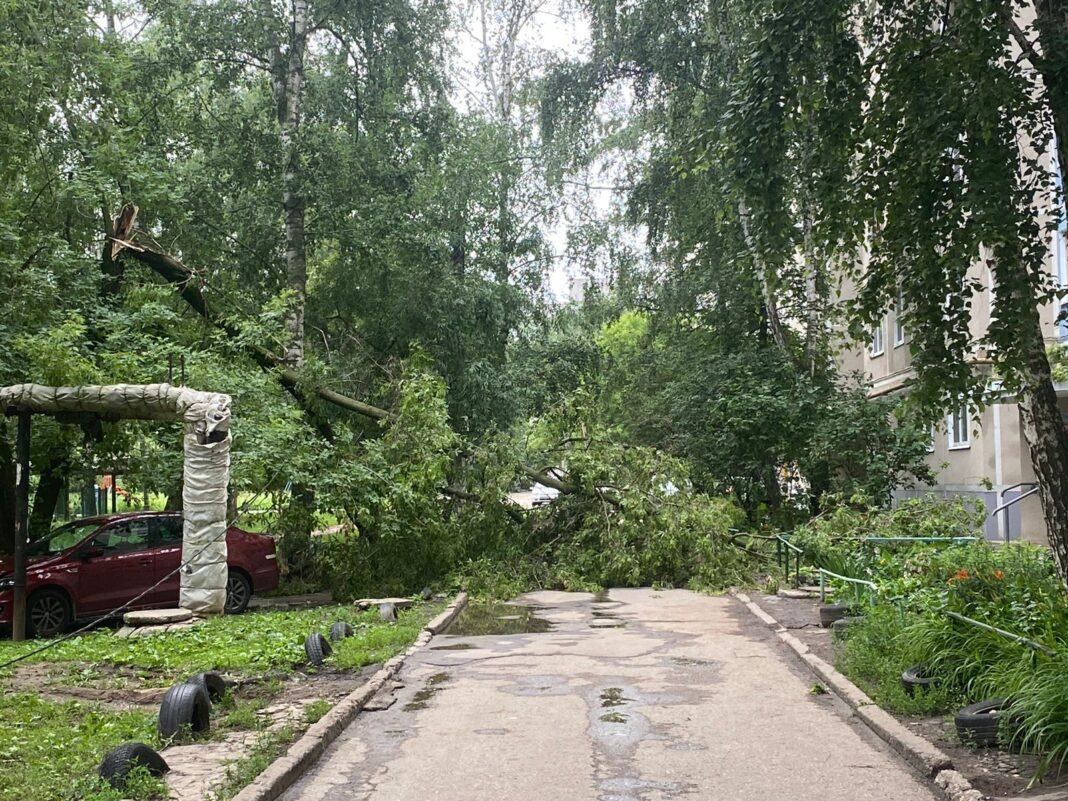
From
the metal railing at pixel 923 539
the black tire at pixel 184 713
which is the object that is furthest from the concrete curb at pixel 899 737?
the black tire at pixel 184 713

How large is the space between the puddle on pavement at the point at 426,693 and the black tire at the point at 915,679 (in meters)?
3.98

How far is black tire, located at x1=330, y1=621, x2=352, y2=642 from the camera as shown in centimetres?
1165

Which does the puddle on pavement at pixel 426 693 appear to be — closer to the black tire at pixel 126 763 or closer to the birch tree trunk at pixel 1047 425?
the black tire at pixel 126 763

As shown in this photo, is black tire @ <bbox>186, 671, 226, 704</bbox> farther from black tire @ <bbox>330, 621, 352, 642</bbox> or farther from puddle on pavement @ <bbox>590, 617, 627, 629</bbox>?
puddle on pavement @ <bbox>590, 617, 627, 629</bbox>

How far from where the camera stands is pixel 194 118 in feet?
71.1

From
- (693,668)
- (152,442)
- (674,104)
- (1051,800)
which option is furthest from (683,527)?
(1051,800)

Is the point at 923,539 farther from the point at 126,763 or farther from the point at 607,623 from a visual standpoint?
the point at 126,763

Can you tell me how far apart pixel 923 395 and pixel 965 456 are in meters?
17.8

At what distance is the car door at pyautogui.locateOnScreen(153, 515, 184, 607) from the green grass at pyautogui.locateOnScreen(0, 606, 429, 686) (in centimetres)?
148

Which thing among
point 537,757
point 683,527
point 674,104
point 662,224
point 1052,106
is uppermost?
point 674,104

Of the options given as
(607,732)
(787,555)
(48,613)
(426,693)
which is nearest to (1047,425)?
(607,732)

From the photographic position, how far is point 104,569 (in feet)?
46.1

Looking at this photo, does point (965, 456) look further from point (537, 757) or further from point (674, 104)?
point (537, 757)

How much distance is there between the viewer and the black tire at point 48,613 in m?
13.5
